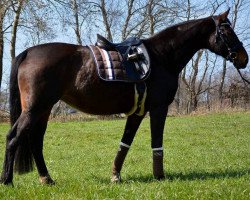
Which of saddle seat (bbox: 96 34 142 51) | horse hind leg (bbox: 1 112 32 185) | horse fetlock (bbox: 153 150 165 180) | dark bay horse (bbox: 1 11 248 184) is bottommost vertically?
horse fetlock (bbox: 153 150 165 180)

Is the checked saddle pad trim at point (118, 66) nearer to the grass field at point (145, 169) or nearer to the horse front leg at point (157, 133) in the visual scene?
the horse front leg at point (157, 133)

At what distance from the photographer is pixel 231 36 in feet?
19.8

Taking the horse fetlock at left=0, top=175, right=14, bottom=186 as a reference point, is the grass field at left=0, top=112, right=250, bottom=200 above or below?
below

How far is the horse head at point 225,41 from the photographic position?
236 inches

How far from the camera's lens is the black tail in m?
5.30

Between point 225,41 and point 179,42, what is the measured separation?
0.72 metres

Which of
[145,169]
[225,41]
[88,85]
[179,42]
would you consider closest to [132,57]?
[88,85]

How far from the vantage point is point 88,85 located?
532 cm

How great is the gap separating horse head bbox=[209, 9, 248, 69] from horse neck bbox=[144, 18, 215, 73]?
0.12m

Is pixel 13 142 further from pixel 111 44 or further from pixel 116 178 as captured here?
pixel 111 44

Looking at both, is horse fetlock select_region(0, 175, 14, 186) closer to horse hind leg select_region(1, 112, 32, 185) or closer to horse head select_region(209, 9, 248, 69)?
horse hind leg select_region(1, 112, 32, 185)

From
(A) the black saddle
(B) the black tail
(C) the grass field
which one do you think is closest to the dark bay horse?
(B) the black tail

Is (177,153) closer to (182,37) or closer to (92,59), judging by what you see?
(182,37)

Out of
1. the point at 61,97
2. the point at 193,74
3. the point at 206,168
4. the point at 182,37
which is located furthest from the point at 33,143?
the point at 193,74
